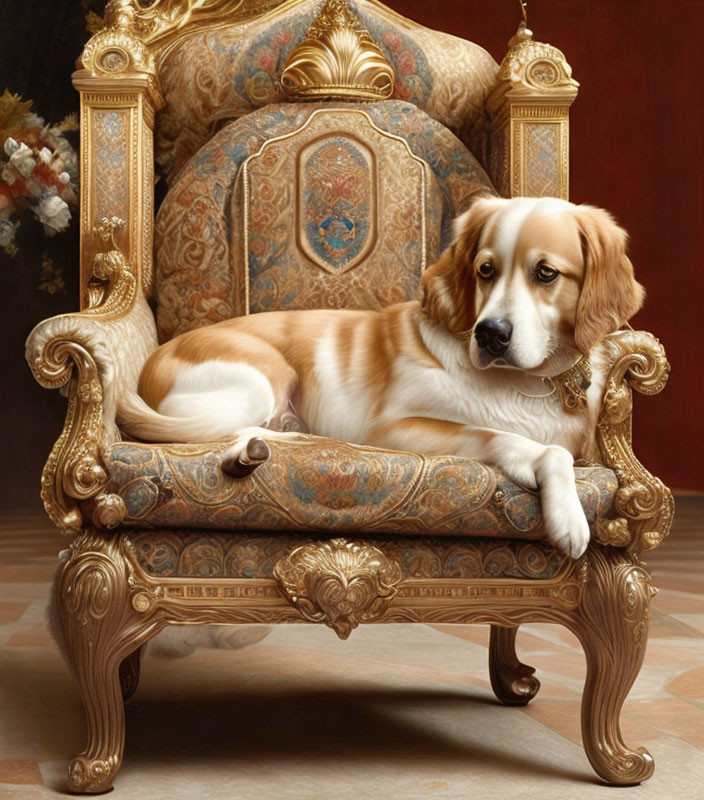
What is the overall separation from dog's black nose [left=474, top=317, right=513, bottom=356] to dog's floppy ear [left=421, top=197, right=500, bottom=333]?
0.54 feet

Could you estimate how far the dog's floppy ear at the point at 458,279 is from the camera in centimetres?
249

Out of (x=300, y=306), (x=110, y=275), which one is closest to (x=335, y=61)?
(x=300, y=306)

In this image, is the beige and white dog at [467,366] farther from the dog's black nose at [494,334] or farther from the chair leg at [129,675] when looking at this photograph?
the chair leg at [129,675]

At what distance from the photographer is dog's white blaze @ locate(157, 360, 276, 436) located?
2.48 m

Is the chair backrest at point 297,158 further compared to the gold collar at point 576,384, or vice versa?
the chair backrest at point 297,158

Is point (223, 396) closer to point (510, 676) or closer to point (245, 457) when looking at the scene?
point (245, 457)

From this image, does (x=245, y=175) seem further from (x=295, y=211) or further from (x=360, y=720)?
(x=360, y=720)

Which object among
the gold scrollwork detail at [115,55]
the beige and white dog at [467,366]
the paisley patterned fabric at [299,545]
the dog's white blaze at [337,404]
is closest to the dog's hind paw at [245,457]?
the beige and white dog at [467,366]

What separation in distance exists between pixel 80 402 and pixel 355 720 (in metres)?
0.97

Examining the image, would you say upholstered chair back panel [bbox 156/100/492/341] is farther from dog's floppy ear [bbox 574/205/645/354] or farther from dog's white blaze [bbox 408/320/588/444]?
dog's floppy ear [bbox 574/205/645/354]

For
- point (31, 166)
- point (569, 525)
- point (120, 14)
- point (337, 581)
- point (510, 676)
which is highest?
point (120, 14)

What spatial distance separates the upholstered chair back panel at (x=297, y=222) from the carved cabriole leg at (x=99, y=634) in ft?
3.69

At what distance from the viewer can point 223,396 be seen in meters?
2.51

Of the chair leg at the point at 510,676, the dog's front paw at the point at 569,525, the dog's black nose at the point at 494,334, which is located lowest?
the chair leg at the point at 510,676
